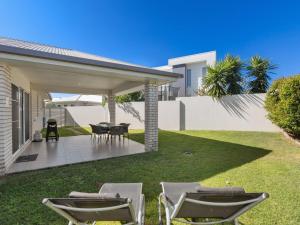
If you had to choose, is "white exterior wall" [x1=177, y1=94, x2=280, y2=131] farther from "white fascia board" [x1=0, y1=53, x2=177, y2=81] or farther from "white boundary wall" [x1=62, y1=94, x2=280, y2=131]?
"white fascia board" [x1=0, y1=53, x2=177, y2=81]

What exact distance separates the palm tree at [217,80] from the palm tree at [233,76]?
366mm

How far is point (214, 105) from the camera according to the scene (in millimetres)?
13000

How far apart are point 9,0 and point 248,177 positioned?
450 inches

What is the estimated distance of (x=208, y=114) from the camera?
13.3 meters

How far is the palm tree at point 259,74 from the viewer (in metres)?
13.4

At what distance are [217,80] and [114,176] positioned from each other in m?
10.5

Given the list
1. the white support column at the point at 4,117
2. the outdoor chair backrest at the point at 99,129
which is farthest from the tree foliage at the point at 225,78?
the white support column at the point at 4,117

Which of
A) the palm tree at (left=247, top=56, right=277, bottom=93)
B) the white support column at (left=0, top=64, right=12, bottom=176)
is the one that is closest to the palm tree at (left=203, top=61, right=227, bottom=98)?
the palm tree at (left=247, top=56, right=277, bottom=93)

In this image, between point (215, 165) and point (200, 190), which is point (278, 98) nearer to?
point (215, 165)

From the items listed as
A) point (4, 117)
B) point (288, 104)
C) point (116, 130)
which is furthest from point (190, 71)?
point (4, 117)

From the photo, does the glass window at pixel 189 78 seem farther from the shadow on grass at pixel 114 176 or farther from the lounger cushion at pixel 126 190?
the lounger cushion at pixel 126 190

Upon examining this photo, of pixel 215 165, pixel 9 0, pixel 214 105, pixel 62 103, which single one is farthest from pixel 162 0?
pixel 62 103

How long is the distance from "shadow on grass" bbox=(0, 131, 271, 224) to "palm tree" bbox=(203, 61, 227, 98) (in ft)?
19.8

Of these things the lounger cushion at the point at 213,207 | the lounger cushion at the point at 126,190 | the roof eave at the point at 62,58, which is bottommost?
the lounger cushion at the point at 126,190
